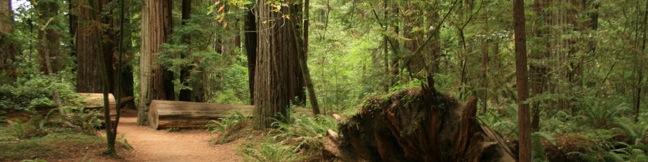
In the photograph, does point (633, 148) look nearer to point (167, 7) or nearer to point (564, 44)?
point (564, 44)

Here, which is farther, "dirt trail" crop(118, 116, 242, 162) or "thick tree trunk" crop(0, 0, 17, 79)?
"thick tree trunk" crop(0, 0, 17, 79)

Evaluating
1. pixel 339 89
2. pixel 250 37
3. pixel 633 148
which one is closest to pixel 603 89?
pixel 633 148

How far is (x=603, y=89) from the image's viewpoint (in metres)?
9.72

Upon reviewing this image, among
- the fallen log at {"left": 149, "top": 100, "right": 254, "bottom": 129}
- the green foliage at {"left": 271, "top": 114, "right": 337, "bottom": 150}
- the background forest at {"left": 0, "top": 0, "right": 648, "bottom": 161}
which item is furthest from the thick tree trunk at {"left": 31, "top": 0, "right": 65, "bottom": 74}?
the green foliage at {"left": 271, "top": 114, "right": 337, "bottom": 150}

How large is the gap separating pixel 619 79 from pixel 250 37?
9.32m

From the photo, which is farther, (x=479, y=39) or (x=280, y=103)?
(x=280, y=103)

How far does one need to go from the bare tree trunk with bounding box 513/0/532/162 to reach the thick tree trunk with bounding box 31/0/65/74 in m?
15.6

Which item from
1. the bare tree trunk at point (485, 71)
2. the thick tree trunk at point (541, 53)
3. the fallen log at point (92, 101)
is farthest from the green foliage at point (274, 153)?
the fallen log at point (92, 101)

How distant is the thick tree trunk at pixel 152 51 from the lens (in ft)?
45.0

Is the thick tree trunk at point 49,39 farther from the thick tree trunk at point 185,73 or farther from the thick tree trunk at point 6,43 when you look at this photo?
the thick tree trunk at point 185,73

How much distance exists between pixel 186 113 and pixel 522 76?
29.8 feet

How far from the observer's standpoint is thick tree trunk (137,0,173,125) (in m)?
13.7

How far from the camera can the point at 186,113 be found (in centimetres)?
1205

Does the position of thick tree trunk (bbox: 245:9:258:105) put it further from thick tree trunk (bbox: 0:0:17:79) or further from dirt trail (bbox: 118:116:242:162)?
thick tree trunk (bbox: 0:0:17:79)
